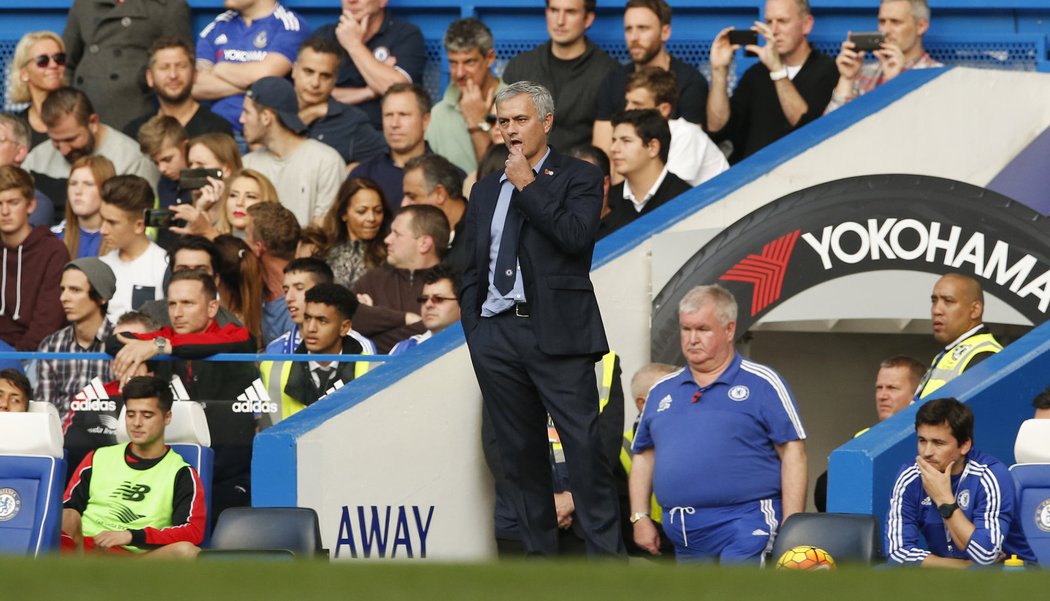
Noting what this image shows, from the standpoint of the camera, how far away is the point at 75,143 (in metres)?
10.8

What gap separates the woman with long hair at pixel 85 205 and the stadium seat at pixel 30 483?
320 centimetres

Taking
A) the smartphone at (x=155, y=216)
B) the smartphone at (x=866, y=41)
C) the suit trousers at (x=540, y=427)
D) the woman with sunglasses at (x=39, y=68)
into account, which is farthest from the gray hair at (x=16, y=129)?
the suit trousers at (x=540, y=427)

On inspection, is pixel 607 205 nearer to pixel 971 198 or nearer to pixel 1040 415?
pixel 971 198

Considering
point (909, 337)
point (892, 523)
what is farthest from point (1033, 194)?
point (892, 523)

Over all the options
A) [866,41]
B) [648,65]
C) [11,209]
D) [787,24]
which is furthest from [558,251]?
[11,209]

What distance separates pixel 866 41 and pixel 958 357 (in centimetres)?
268

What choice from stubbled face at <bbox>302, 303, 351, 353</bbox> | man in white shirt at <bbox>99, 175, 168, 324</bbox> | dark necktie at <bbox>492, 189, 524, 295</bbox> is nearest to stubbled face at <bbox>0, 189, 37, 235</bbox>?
man in white shirt at <bbox>99, 175, 168, 324</bbox>

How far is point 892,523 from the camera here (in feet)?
21.4

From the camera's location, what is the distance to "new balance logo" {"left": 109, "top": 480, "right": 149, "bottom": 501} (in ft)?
23.9

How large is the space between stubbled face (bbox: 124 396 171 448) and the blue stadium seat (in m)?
3.54

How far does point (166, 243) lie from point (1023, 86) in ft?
16.2

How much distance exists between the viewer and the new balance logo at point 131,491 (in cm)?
730

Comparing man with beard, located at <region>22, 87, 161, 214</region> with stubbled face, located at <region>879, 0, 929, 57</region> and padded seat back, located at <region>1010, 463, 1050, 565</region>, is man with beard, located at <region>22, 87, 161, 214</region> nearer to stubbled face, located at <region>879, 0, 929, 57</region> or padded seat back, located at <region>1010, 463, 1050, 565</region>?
stubbled face, located at <region>879, 0, 929, 57</region>

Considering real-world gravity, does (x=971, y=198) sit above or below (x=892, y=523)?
above
